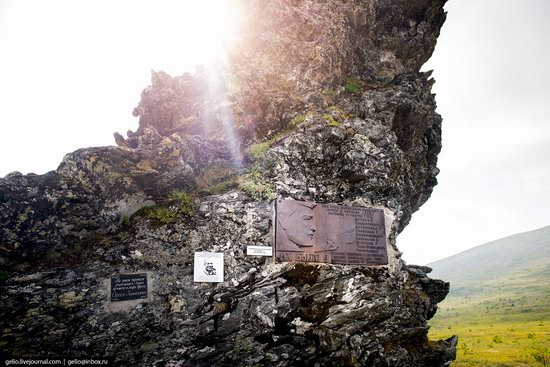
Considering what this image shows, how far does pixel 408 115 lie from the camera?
14516mm

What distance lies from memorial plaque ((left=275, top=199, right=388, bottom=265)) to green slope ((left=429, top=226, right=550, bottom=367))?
1699 centimetres

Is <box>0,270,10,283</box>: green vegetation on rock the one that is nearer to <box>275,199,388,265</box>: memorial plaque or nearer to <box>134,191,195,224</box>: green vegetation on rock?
<box>134,191,195,224</box>: green vegetation on rock

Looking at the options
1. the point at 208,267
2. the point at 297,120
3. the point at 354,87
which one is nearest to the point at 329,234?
the point at 208,267

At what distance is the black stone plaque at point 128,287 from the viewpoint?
860cm

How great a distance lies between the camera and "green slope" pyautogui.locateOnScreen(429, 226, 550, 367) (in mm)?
25172

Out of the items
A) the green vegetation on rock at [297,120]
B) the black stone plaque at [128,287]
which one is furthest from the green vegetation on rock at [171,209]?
the green vegetation on rock at [297,120]

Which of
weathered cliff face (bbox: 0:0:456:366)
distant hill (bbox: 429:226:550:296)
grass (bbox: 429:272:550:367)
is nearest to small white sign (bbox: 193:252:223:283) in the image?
weathered cliff face (bbox: 0:0:456:366)

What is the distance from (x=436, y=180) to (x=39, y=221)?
18.0 meters

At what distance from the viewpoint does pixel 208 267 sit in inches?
374

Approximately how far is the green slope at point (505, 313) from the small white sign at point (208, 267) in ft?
67.9

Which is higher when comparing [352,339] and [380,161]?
[380,161]

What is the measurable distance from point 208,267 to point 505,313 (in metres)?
75.5

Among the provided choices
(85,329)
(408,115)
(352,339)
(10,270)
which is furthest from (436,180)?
(10,270)

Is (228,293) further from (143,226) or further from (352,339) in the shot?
(352,339)
